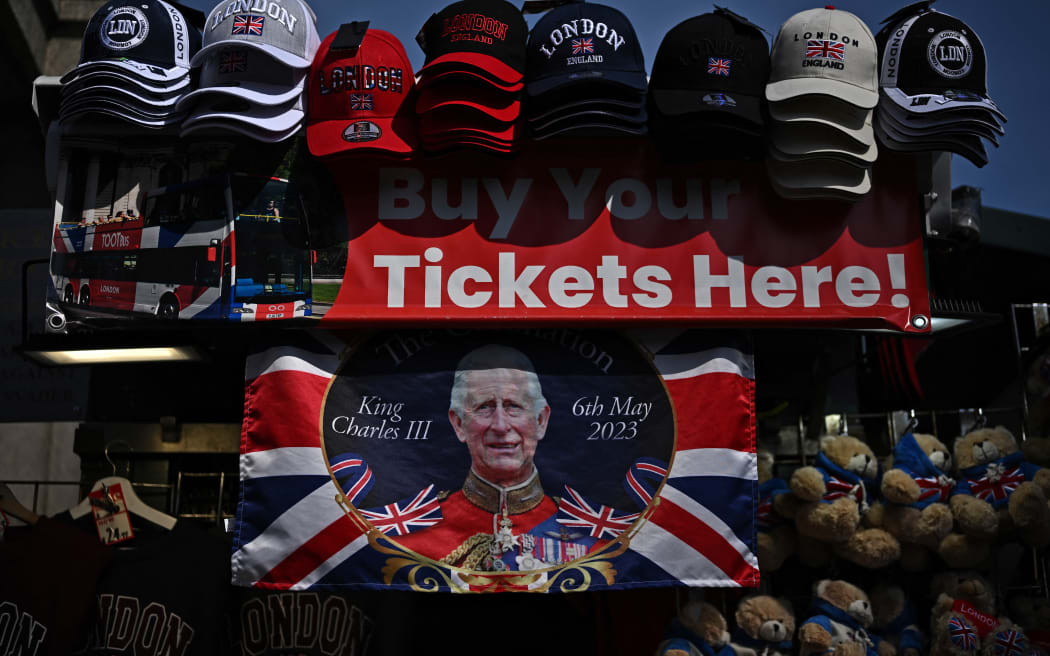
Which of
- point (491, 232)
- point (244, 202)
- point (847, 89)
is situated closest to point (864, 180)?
point (847, 89)

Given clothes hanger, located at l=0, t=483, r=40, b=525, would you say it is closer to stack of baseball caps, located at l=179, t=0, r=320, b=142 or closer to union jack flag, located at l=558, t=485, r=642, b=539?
stack of baseball caps, located at l=179, t=0, r=320, b=142

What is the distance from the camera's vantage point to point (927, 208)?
4715mm

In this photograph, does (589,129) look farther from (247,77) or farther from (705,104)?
(247,77)

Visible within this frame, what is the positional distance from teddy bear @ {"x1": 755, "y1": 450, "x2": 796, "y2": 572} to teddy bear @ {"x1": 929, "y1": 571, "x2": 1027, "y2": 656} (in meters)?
0.78

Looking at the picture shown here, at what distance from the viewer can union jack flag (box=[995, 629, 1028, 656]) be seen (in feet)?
14.5

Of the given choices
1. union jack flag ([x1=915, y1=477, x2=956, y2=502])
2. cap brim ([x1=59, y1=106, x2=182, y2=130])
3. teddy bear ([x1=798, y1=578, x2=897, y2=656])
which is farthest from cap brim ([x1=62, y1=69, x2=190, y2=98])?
union jack flag ([x1=915, y1=477, x2=956, y2=502])

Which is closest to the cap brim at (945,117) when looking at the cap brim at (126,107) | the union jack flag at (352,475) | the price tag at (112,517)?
the union jack flag at (352,475)

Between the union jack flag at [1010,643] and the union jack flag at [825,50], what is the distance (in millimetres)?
2946

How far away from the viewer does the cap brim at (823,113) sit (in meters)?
4.34

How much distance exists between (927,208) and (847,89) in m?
0.85

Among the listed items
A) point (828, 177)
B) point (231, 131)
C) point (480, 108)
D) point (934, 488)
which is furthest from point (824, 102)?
point (231, 131)

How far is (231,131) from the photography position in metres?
4.39

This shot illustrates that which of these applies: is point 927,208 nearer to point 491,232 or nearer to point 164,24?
point 491,232

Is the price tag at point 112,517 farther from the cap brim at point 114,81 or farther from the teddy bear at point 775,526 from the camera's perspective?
the teddy bear at point 775,526
